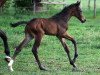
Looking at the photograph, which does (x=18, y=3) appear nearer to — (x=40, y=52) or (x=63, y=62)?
(x=40, y=52)

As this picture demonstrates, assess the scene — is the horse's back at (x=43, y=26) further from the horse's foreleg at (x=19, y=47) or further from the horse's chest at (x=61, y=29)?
the horse's foreleg at (x=19, y=47)

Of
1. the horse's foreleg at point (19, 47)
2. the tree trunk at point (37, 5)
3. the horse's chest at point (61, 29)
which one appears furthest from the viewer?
the tree trunk at point (37, 5)

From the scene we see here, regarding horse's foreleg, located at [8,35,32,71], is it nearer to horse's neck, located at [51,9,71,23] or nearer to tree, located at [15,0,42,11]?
horse's neck, located at [51,9,71,23]

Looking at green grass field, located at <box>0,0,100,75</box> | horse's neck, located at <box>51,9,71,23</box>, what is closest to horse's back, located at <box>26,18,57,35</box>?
horse's neck, located at <box>51,9,71,23</box>

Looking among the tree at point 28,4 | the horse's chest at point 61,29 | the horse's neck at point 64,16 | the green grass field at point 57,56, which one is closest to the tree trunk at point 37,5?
the tree at point 28,4

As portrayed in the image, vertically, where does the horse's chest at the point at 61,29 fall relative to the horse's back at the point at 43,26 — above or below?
below

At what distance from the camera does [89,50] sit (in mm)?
15477

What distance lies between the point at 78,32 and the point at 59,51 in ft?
16.7

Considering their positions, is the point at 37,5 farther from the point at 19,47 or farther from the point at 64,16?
the point at 19,47

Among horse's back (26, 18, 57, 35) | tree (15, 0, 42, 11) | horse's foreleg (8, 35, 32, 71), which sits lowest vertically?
tree (15, 0, 42, 11)

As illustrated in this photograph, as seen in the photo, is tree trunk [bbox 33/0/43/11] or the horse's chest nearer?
the horse's chest

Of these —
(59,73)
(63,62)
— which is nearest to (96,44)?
(63,62)

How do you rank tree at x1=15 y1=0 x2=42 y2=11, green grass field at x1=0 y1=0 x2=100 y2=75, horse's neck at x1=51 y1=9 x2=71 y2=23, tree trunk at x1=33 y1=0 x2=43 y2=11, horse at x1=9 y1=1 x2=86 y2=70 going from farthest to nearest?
tree trunk at x1=33 y1=0 x2=43 y2=11 → tree at x1=15 y1=0 x2=42 y2=11 → horse's neck at x1=51 y1=9 x2=71 y2=23 → horse at x1=9 y1=1 x2=86 y2=70 → green grass field at x1=0 y1=0 x2=100 y2=75

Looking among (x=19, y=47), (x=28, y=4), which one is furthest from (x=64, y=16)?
(x=28, y=4)
